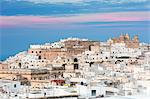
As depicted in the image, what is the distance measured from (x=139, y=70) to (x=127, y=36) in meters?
5.79

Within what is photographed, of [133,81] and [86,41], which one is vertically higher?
[86,41]

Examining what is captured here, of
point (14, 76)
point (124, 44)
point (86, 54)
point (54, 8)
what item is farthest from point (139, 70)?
point (124, 44)

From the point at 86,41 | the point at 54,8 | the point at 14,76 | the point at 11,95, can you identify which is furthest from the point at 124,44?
the point at 11,95

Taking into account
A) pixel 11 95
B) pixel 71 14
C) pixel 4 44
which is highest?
pixel 71 14

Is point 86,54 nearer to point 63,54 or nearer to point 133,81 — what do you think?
point 63,54

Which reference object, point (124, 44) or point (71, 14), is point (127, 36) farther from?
point (71, 14)

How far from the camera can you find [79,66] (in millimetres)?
15344

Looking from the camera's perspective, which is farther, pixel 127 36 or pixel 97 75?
pixel 127 36

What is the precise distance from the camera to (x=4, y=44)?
10742mm

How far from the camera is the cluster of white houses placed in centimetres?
1049

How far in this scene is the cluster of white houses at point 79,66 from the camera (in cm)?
1049

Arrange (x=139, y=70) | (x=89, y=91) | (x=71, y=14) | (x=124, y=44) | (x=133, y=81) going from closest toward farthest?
(x=89, y=91), (x=133, y=81), (x=139, y=70), (x=71, y=14), (x=124, y=44)

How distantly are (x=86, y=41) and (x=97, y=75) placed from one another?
6.34m

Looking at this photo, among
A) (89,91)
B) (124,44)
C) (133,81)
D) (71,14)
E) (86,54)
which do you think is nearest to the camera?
(89,91)
